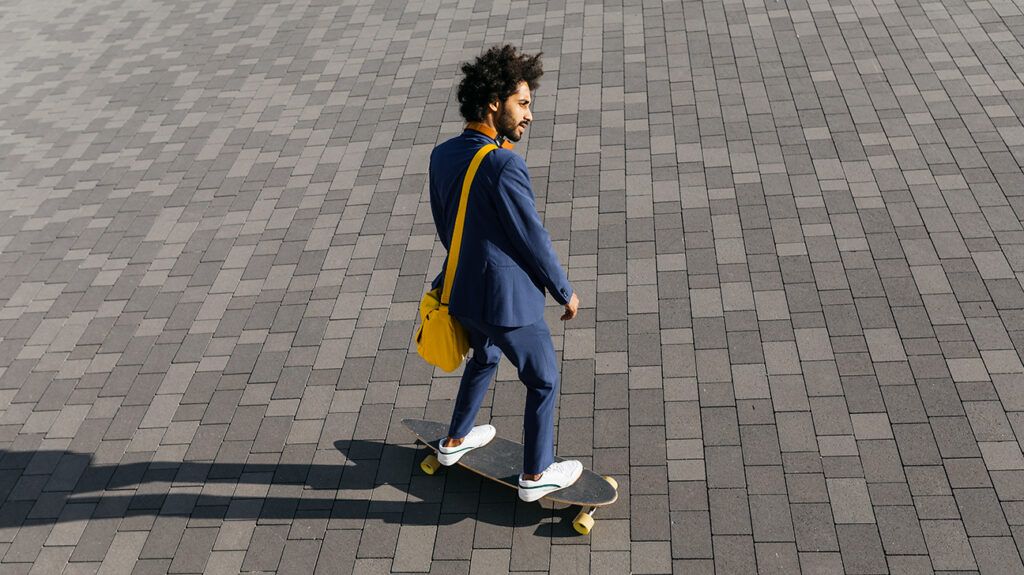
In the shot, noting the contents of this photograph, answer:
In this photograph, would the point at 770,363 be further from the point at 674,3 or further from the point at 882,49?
the point at 674,3

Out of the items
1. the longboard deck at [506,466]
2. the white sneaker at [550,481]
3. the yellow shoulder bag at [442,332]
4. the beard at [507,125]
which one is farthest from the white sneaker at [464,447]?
the beard at [507,125]

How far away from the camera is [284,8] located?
34.9ft

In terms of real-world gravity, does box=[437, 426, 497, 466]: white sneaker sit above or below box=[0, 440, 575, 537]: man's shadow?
above

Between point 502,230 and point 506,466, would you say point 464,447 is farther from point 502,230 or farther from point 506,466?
point 502,230

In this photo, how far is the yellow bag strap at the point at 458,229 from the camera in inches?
153

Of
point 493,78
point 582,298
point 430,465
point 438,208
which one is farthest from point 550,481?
point 493,78

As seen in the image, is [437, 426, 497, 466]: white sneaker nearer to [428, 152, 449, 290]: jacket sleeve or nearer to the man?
the man

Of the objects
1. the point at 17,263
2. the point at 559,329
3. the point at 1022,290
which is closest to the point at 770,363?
the point at 559,329

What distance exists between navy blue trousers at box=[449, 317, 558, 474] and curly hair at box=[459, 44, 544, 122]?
3.15ft

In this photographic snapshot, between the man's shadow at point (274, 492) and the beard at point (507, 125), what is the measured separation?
1.86 m

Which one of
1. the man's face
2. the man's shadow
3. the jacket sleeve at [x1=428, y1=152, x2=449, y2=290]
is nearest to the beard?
the man's face

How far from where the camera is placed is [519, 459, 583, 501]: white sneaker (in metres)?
4.48

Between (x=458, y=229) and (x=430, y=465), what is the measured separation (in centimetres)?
147

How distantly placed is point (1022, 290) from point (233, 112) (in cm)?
671
